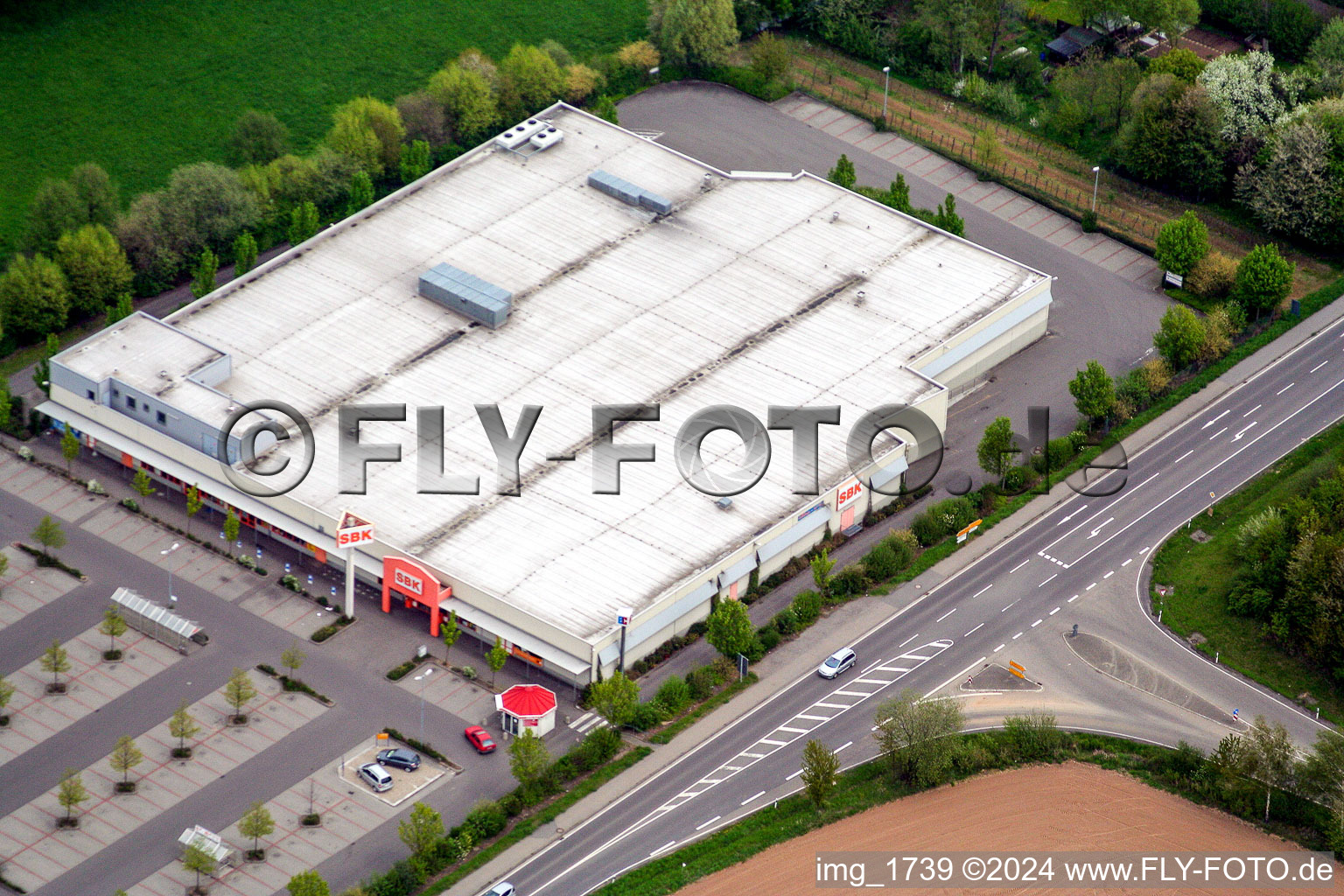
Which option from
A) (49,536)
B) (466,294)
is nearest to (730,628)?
(466,294)

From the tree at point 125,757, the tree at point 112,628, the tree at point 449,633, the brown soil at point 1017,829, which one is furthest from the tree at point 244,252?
the brown soil at point 1017,829

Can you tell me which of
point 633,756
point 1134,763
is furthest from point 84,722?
point 1134,763

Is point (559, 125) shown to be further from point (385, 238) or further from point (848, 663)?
point (848, 663)

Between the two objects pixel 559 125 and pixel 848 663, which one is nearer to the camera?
pixel 848 663

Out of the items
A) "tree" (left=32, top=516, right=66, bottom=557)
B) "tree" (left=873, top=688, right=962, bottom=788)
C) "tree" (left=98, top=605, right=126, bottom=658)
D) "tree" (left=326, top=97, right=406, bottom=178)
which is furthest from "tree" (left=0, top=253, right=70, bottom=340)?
"tree" (left=873, top=688, right=962, bottom=788)

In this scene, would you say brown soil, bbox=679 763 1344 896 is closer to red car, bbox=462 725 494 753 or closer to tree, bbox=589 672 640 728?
tree, bbox=589 672 640 728
